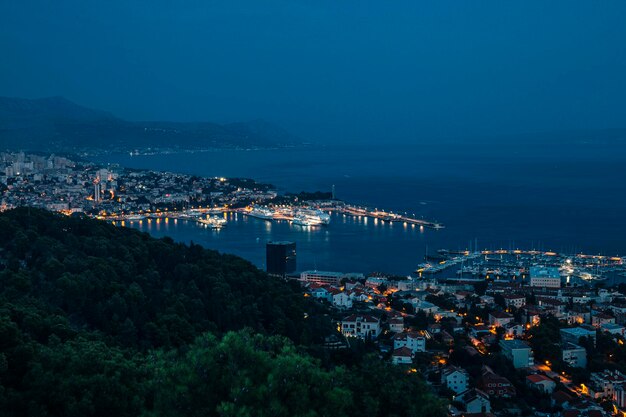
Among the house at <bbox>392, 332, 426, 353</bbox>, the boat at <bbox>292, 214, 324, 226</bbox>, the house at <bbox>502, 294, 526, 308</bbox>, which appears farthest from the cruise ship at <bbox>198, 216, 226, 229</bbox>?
the house at <bbox>392, 332, 426, 353</bbox>

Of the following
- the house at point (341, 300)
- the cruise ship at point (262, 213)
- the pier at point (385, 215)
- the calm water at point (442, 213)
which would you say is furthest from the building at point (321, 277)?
the cruise ship at point (262, 213)

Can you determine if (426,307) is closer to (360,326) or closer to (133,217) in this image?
(360,326)

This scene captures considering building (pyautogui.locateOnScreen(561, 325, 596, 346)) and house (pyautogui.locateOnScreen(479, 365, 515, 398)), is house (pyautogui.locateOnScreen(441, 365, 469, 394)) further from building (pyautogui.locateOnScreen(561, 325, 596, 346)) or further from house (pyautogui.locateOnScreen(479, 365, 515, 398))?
building (pyautogui.locateOnScreen(561, 325, 596, 346))

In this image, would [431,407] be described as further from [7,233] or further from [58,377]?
[7,233]

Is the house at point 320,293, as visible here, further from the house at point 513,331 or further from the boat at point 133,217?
the boat at point 133,217

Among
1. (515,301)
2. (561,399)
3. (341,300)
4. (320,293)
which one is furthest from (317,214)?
(561,399)
